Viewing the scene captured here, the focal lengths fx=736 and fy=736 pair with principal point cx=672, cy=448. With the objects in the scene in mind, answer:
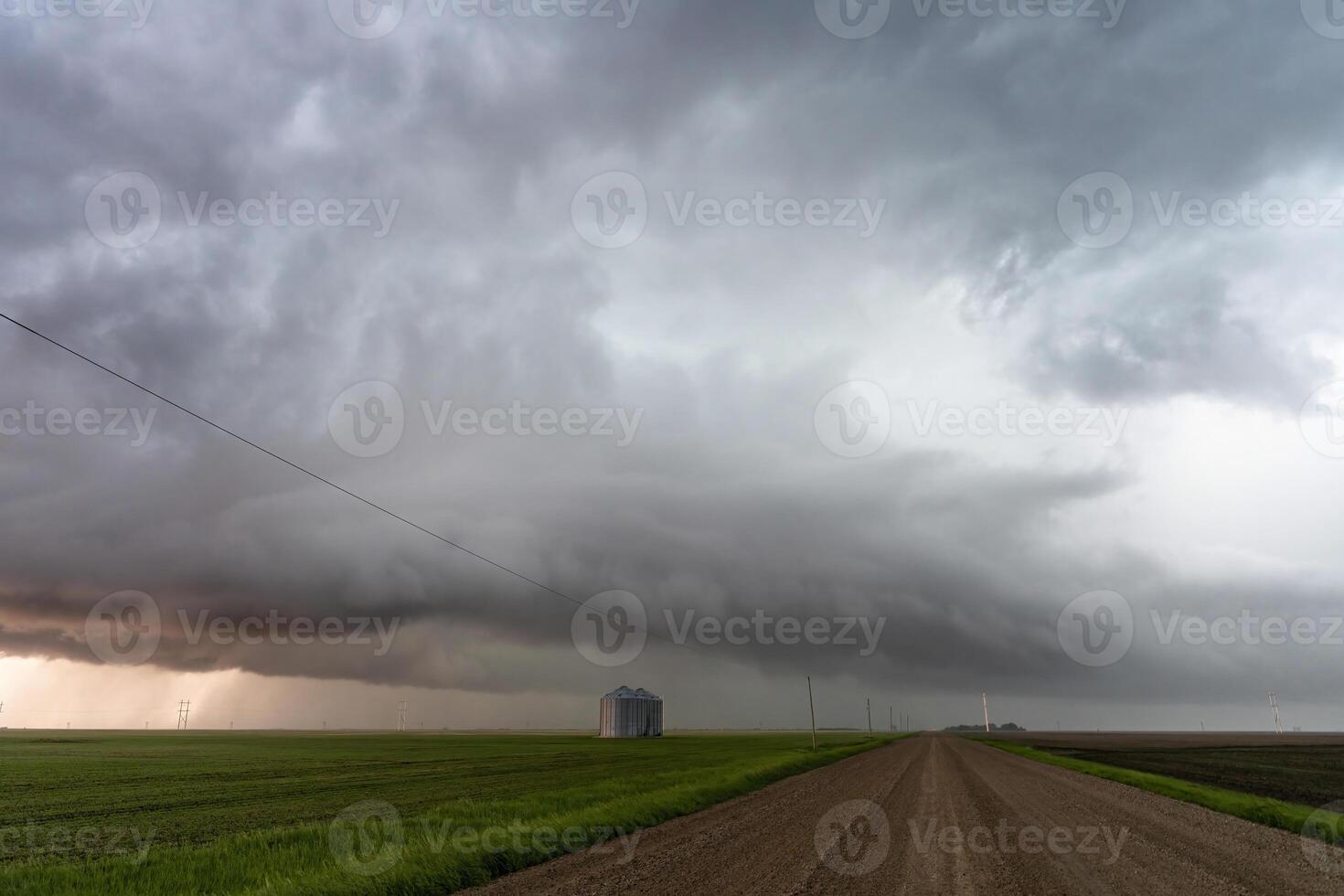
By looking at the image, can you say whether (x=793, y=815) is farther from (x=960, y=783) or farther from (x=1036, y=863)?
(x=960, y=783)

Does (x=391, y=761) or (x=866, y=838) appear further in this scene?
(x=391, y=761)

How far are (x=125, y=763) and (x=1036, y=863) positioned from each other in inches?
3069

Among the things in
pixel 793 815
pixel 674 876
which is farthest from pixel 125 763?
pixel 674 876

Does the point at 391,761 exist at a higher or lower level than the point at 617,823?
lower

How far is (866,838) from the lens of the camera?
18500mm

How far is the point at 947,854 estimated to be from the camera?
53.1 ft

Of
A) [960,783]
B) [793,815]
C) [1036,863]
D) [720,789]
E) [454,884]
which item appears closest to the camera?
[454,884]
